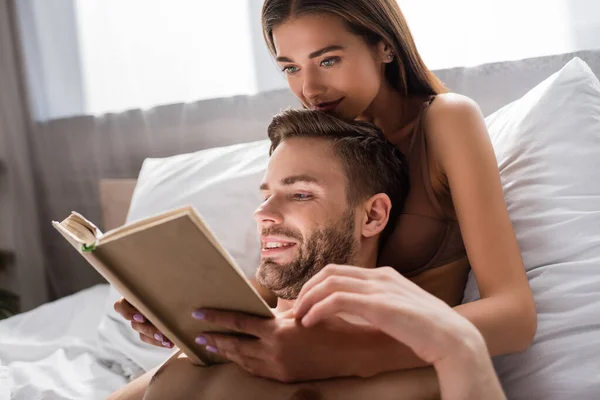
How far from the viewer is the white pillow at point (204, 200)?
1.58 m

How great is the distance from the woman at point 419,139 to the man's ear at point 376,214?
0.20 feet

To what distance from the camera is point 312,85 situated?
Result: 1.17 m

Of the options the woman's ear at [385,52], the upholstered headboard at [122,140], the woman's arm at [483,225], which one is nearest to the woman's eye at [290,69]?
the woman's ear at [385,52]

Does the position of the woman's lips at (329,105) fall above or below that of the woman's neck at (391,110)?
above

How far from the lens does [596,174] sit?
1.13 meters

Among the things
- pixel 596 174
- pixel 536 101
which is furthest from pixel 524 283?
pixel 536 101

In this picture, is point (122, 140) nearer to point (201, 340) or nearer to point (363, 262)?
point (363, 262)

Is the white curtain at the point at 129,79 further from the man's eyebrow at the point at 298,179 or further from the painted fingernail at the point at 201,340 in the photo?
the painted fingernail at the point at 201,340

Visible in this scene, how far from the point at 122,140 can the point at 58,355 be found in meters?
0.97

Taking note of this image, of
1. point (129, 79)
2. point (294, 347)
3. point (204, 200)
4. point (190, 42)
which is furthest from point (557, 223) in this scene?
point (129, 79)

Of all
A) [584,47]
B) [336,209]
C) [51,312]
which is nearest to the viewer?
[336,209]

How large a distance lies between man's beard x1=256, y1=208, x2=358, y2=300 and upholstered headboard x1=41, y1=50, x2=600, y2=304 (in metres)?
0.78

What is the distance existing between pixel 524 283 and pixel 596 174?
0.91 feet

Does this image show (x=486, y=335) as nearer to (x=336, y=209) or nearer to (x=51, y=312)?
(x=336, y=209)
